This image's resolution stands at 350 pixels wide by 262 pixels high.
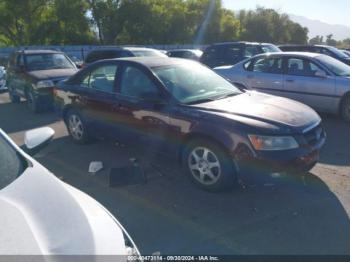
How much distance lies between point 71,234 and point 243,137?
2477 mm

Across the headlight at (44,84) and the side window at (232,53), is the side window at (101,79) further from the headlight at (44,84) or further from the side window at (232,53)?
the side window at (232,53)

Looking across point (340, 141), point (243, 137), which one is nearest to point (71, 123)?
point (243, 137)

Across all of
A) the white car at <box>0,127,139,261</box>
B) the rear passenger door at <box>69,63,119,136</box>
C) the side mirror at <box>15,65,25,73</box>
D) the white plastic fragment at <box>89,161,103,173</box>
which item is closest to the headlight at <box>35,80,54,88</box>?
the side mirror at <box>15,65,25,73</box>

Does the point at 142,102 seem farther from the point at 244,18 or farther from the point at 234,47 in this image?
the point at 244,18

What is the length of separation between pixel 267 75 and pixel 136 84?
14.2 feet

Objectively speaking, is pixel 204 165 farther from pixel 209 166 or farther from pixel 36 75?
pixel 36 75

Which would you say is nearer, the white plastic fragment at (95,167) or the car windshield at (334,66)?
the white plastic fragment at (95,167)

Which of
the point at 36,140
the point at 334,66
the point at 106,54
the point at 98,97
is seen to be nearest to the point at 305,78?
the point at 334,66

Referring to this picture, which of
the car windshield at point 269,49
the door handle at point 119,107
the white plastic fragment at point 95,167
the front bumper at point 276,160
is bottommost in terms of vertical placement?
the white plastic fragment at point 95,167

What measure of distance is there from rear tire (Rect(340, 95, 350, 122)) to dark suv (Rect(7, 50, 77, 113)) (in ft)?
22.4

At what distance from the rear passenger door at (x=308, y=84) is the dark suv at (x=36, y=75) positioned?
577cm

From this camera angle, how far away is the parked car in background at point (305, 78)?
735 cm

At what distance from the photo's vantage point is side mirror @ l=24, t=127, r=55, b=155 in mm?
2945

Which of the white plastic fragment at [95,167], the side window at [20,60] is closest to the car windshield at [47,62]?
the side window at [20,60]
